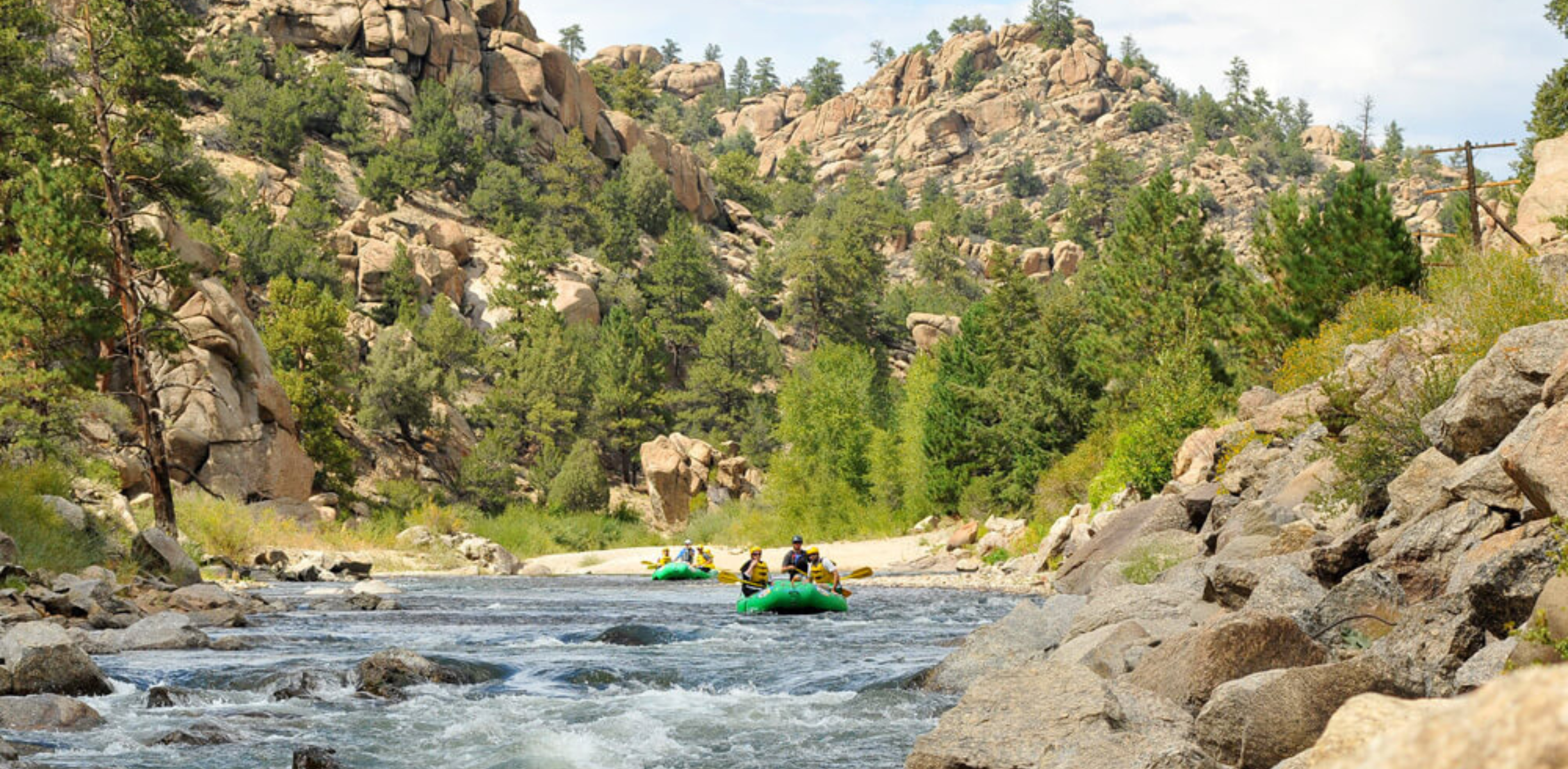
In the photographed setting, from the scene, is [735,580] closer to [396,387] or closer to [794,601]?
[794,601]

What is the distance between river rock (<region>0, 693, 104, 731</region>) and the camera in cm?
1077

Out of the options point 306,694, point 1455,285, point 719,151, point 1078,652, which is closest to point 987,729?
point 1078,652

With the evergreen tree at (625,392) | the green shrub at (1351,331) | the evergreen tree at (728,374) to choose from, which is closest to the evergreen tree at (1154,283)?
the green shrub at (1351,331)

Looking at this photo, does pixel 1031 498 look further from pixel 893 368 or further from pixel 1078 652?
pixel 893 368

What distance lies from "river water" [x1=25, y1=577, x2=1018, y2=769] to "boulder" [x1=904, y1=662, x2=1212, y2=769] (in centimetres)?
180

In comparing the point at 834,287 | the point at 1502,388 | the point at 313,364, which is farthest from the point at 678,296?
the point at 1502,388

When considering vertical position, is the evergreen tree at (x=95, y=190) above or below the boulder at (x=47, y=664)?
above

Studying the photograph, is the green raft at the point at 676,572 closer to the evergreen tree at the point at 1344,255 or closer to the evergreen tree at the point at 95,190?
the evergreen tree at the point at 95,190

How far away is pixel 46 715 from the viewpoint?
35.9 ft

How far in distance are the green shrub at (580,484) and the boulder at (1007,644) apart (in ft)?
152

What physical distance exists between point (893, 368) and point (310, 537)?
48805mm

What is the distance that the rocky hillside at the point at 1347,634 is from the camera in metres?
2.76

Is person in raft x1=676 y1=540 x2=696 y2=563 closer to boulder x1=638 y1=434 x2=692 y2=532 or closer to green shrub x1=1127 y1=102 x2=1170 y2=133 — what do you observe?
boulder x1=638 y1=434 x2=692 y2=532

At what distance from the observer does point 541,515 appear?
58.8 meters
